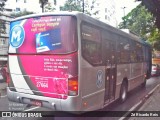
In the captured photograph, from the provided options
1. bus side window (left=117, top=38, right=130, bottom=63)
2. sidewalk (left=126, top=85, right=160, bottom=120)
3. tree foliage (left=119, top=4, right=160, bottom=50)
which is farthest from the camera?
tree foliage (left=119, top=4, right=160, bottom=50)

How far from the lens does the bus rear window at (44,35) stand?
6789mm

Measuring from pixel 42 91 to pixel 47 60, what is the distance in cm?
82

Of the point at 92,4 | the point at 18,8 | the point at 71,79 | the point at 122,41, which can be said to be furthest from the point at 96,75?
the point at 18,8

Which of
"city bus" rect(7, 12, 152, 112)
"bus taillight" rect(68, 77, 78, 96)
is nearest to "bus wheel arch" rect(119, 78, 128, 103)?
"city bus" rect(7, 12, 152, 112)

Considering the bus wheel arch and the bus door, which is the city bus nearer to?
the bus door

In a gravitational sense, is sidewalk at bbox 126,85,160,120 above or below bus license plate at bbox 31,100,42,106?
below

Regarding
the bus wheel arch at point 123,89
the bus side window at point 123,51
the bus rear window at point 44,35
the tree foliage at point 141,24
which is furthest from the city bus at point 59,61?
the tree foliage at point 141,24

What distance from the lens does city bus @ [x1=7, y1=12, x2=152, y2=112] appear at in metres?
6.73

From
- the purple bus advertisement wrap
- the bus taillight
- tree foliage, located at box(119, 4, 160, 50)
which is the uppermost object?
tree foliage, located at box(119, 4, 160, 50)

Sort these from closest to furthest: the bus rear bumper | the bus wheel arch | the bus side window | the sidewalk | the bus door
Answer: the bus rear bumper < the sidewalk < the bus door < the bus side window < the bus wheel arch

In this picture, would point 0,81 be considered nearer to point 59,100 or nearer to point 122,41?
point 122,41

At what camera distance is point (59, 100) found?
6.74 meters

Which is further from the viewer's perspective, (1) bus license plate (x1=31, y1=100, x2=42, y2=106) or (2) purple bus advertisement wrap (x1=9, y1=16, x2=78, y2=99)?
(1) bus license plate (x1=31, y1=100, x2=42, y2=106)

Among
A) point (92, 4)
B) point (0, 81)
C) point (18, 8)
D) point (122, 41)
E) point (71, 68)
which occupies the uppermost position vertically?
point (18, 8)
